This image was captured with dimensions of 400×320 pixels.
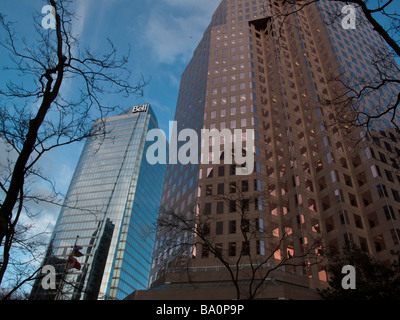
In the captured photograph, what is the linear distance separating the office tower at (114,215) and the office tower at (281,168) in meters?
76.9

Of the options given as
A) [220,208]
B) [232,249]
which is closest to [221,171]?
[220,208]

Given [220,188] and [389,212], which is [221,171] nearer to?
[220,188]

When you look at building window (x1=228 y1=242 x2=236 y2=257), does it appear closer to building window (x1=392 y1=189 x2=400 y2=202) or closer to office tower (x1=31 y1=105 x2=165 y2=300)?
building window (x1=392 y1=189 x2=400 y2=202)

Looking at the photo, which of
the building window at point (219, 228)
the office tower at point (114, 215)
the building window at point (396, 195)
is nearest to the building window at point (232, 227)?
the building window at point (219, 228)

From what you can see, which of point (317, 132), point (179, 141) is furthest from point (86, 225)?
point (317, 132)

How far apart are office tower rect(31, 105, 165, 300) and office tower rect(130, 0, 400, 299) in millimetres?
76913

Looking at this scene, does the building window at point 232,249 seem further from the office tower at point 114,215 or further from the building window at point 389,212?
the office tower at point 114,215

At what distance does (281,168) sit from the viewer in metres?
55.1

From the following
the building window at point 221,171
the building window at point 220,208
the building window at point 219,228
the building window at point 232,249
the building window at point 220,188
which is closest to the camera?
the building window at point 232,249

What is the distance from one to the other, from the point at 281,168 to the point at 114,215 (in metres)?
112

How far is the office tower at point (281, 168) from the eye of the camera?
40.3 m

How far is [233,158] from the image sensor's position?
5312 centimetres

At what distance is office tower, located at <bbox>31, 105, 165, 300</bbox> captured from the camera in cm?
13088
